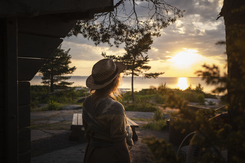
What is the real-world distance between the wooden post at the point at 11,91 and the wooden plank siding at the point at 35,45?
0.24 m

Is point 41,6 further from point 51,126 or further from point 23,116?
point 51,126

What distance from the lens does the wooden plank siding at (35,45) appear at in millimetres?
2312

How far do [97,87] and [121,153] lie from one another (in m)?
0.69

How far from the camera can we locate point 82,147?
14.7ft

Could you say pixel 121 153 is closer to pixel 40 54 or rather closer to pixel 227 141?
pixel 227 141

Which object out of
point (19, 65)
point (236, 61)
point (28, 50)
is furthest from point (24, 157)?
point (236, 61)

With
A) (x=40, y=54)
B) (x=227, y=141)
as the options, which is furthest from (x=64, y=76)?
(x=227, y=141)

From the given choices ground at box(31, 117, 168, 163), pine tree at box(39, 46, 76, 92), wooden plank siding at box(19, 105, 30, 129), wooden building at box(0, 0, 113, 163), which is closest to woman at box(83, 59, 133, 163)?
wooden building at box(0, 0, 113, 163)

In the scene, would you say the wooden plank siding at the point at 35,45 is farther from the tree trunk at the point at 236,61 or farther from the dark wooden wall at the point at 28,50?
the tree trunk at the point at 236,61

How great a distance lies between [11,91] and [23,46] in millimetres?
617

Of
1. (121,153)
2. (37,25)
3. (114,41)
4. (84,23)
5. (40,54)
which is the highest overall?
(84,23)

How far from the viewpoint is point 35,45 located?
240cm

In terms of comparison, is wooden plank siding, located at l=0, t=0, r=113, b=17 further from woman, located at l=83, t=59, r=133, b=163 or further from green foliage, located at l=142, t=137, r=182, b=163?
green foliage, located at l=142, t=137, r=182, b=163

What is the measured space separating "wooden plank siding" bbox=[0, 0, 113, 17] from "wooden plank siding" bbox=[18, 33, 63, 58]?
1.99 feet
